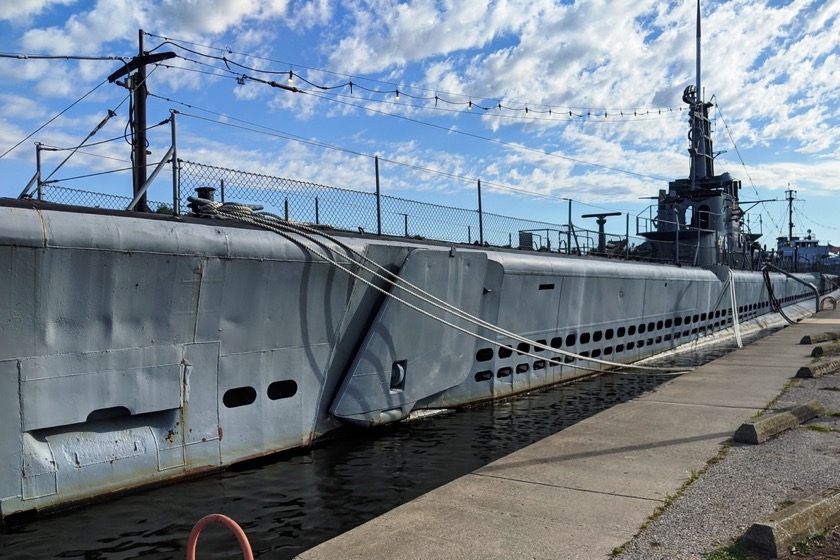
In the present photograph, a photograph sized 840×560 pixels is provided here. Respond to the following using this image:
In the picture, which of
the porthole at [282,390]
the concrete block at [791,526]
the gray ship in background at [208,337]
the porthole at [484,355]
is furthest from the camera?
the porthole at [484,355]

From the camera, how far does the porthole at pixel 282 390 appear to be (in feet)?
21.9

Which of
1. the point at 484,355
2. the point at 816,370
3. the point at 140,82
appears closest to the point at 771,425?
the point at 484,355

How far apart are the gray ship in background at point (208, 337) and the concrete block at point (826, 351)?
6.59m

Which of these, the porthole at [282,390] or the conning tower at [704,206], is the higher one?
the conning tower at [704,206]

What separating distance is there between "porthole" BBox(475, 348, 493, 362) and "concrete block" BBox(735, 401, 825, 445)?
13.5 ft

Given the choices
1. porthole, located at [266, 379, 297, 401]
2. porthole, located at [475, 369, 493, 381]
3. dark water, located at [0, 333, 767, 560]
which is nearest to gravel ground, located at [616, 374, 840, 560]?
dark water, located at [0, 333, 767, 560]

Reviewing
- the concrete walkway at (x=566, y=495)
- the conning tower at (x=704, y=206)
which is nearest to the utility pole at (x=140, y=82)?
the concrete walkway at (x=566, y=495)

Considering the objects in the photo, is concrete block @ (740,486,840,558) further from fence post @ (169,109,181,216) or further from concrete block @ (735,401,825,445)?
fence post @ (169,109,181,216)

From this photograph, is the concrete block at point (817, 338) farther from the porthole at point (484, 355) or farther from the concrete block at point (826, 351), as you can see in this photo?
the porthole at point (484, 355)

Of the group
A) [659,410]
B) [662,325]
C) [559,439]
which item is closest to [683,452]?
[559,439]

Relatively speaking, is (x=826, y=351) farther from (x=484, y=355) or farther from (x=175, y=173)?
(x=175, y=173)

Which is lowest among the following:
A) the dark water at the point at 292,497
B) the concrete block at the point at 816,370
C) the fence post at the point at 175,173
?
the dark water at the point at 292,497

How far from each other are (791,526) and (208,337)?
4796mm

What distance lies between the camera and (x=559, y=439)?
6500mm
